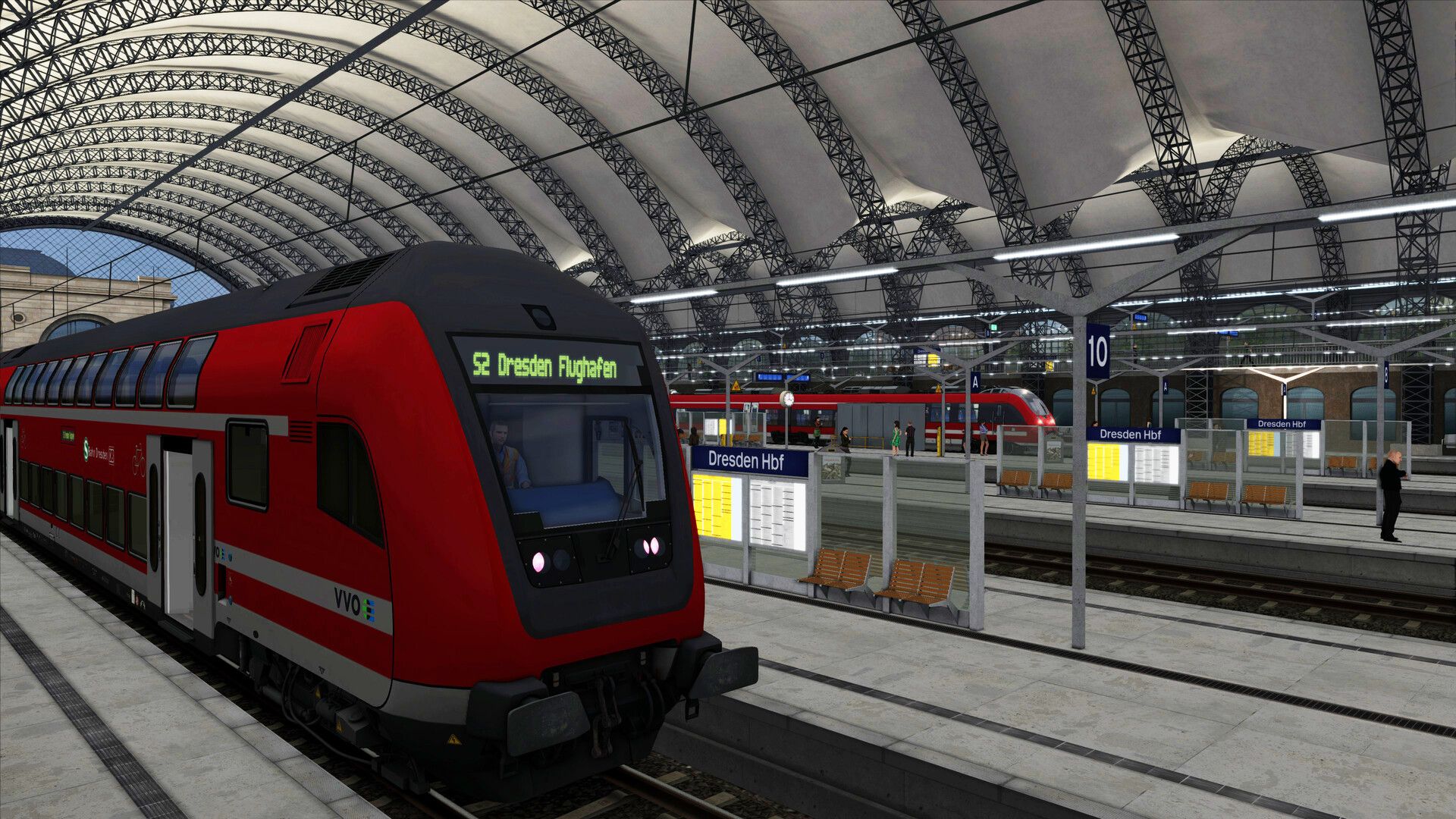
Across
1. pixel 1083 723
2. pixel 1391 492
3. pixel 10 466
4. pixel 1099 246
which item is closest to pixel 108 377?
pixel 10 466

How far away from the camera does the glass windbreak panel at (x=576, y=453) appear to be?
5852 mm

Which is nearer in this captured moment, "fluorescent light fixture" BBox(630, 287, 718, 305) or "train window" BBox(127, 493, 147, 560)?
"train window" BBox(127, 493, 147, 560)

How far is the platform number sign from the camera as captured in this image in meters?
10.5

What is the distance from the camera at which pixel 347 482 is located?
5.92 m

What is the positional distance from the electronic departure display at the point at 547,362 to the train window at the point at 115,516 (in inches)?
266

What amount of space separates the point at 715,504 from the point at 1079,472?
5557 millimetres

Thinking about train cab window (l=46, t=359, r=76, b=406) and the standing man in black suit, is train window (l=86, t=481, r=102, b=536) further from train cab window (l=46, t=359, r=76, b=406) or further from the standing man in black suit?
the standing man in black suit

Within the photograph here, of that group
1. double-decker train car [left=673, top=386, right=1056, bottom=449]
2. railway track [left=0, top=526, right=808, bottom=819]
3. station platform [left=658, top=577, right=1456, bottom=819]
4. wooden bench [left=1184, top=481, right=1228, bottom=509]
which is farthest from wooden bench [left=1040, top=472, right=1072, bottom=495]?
railway track [left=0, top=526, right=808, bottom=819]

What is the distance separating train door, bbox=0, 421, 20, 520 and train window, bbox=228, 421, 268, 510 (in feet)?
37.6

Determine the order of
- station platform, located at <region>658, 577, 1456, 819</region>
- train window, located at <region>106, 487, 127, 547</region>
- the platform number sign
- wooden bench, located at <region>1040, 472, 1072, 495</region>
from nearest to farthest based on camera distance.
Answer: station platform, located at <region>658, 577, 1456, 819</region>
train window, located at <region>106, 487, 127, 547</region>
the platform number sign
wooden bench, located at <region>1040, 472, 1072, 495</region>

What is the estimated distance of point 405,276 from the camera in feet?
20.0

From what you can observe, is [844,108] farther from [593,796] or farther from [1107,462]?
[593,796]

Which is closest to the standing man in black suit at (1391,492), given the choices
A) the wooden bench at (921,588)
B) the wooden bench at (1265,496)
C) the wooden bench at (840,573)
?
the wooden bench at (1265,496)

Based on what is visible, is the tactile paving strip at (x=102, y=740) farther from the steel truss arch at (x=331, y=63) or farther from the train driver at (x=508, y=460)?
the steel truss arch at (x=331, y=63)
